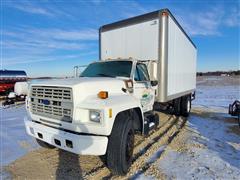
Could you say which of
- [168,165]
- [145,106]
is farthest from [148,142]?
[168,165]

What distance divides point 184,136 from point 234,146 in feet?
4.61

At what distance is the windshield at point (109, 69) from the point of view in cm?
536

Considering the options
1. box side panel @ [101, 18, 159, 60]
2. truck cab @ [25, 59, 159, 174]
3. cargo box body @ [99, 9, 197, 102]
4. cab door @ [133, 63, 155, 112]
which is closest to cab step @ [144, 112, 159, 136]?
cab door @ [133, 63, 155, 112]

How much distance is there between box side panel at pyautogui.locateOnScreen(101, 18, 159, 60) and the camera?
613 centimetres

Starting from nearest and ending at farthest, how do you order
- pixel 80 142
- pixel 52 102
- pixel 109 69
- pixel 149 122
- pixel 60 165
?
pixel 80 142 < pixel 52 102 < pixel 60 165 < pixel 149 122 < pixel 109 69

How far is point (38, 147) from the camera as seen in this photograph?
17.9 ft

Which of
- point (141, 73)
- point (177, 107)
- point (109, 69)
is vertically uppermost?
point (109, 69)

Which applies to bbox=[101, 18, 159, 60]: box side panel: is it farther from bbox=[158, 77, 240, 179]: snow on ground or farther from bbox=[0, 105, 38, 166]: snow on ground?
bbox=[0, 105, 38, 166]: snow on ground

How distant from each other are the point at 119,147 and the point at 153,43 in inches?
134

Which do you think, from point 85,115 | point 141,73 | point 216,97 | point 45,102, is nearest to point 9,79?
point 216,97

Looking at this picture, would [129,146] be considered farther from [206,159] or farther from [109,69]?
[109,69]

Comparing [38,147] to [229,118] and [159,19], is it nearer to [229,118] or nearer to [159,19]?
[159,19]

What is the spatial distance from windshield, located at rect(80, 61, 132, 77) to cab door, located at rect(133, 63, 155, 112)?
248mm

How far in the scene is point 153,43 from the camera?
613cm
